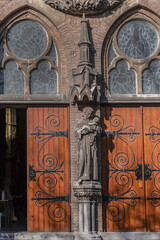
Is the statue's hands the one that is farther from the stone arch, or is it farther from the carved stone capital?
the stone arch

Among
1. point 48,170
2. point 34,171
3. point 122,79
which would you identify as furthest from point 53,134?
point 122,79

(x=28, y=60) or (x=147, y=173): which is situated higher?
(x=28, y=60)

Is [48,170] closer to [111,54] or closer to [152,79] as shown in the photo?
[111,54]

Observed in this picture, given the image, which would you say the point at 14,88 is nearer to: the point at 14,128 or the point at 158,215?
the point at 158,215

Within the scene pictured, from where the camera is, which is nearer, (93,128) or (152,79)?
(93,128)

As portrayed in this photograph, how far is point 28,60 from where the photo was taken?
1355 centimetres

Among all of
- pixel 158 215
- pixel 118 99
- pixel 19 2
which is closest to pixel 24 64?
pixel 19 2

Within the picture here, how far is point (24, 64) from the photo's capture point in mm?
13539

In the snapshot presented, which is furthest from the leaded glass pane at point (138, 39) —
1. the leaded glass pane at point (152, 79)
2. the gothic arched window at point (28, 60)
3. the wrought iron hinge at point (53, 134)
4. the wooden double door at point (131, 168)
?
the wrought iron hinge at point (53, 134)

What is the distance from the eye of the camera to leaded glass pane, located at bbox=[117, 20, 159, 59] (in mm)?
13875

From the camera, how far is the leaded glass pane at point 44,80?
1353cm

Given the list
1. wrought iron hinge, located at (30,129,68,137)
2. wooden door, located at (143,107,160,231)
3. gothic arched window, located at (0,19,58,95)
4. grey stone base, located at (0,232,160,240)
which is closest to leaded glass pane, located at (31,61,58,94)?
gothic arched window, located at (0,19,58,95)

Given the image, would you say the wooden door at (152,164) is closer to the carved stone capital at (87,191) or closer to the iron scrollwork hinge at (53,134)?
the carved stone capital at (87,191)

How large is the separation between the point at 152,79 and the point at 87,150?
98.2 inches
